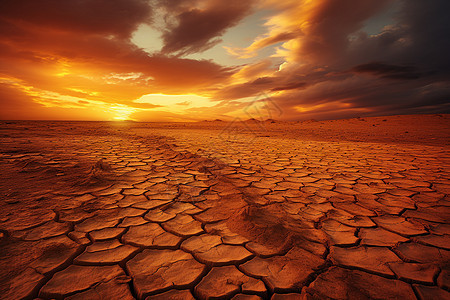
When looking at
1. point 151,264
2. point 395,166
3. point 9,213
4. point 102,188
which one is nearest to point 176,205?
point 151,264

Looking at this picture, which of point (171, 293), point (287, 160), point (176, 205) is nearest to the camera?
point (171, 293)

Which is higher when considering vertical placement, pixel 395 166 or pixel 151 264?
pixel 395 166

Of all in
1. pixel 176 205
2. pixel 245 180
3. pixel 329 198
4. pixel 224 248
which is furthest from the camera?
pixel 245 180

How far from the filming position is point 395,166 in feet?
9.81

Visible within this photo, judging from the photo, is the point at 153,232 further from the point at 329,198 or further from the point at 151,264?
the point at 329,198

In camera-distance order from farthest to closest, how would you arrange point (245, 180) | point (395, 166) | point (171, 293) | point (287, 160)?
point (287, 160), point (395, 166), point (245, 180), point (171, 293)

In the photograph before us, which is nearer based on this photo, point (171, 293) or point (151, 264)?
point (171, 293)

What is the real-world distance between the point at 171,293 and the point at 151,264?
229 millimetres

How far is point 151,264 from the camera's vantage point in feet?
3.22

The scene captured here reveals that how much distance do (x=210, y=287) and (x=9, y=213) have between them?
1.57 m

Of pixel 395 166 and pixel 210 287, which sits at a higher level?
pixel 395 166

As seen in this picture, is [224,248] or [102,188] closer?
[224,248]

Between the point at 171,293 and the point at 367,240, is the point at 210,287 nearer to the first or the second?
the point at 171,293

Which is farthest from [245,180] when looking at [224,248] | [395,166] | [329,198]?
[395,166]
